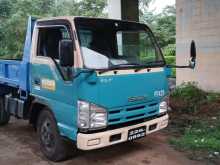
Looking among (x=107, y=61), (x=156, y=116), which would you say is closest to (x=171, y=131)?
(x=156, y=116)

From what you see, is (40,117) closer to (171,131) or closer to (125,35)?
(125,35)

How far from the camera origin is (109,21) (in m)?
5.04

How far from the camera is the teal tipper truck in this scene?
14.0 ft

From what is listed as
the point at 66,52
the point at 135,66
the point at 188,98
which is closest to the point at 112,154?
the point at 135,66

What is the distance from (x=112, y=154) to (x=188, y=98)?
4419mm

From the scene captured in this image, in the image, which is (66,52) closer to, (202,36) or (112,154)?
(112,154)

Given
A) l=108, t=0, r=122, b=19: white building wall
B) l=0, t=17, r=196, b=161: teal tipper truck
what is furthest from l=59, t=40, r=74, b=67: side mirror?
l=108, t=0, r=122, b=19: white building wall

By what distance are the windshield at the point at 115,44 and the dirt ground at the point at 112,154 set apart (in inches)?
56.1

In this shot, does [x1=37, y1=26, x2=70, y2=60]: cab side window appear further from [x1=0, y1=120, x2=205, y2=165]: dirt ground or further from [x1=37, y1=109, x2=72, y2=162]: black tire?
[x1=0, y1=120, x2=205, y2=165]: dirt ground

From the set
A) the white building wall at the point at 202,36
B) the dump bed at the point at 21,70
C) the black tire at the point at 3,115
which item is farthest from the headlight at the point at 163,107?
the white building wall at the point at 202,36

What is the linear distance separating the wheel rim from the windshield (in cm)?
128

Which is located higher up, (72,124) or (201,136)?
(72,124)

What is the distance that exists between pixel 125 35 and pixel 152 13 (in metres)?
28.5

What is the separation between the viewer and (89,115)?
13.9 ft
